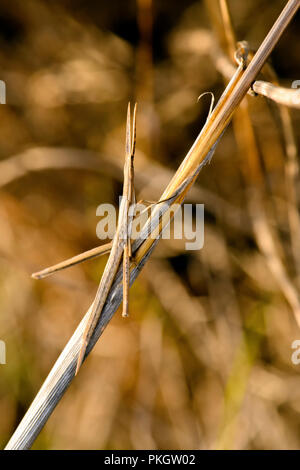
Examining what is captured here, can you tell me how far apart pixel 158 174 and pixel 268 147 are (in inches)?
10.7

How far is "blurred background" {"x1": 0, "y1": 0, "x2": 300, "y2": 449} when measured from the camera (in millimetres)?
864

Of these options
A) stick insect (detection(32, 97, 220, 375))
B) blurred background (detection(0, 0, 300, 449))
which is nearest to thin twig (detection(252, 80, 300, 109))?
stick insect (detection(32, 97, 220, 375))

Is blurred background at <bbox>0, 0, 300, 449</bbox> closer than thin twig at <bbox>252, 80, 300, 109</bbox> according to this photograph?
No

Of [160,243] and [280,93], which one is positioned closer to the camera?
[280,93]

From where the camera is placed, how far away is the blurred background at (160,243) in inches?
34.0

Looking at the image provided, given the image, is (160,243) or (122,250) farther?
(160,243)

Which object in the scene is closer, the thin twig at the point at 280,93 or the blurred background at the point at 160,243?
the thin twig at the point at 280,93

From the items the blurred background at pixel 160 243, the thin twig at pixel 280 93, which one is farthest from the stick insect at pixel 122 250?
the blurred background at pixel 160 243

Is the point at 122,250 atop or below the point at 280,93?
below

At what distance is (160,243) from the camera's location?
0.95 m

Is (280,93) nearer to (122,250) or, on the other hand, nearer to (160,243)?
(122,250)

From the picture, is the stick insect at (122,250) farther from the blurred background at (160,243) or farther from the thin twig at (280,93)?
the blurred background at (160,243)

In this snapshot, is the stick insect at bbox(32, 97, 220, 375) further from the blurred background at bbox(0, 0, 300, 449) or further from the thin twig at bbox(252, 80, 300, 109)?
the blurred background at bbox(0, 0, 300, 449)

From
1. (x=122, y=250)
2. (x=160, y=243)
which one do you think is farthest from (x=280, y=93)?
(x=160, y=243)
